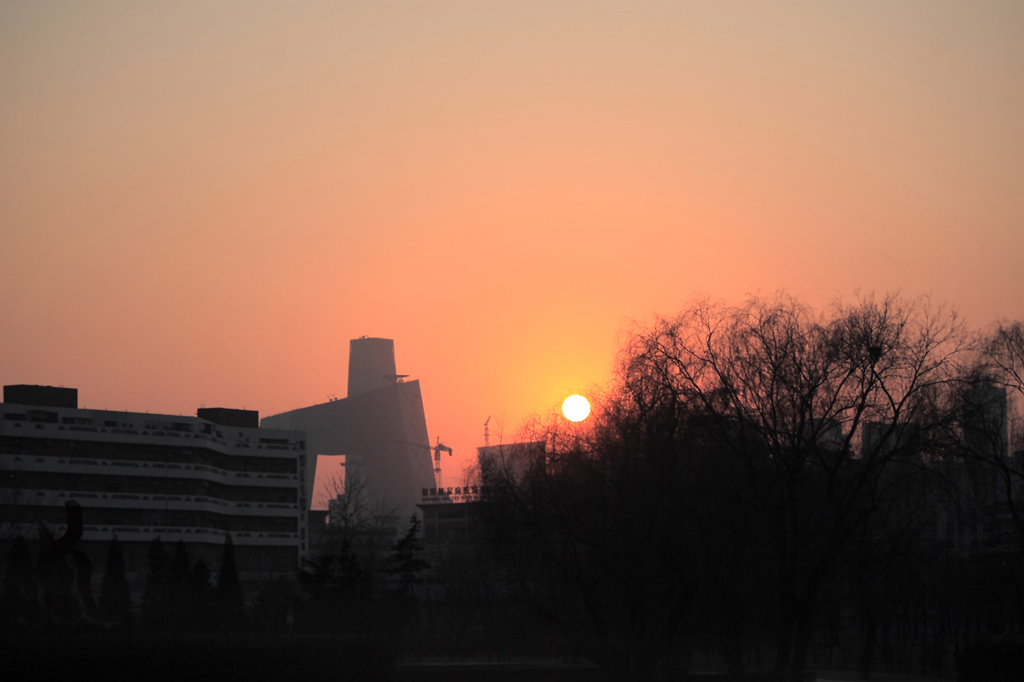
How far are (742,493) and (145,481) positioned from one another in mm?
50812

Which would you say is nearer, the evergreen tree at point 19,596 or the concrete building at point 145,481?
the evergreen tree at point 19,596

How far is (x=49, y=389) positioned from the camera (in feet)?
232

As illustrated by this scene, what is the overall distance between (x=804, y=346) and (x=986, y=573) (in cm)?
1785

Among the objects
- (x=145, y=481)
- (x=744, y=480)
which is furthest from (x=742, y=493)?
(x=145, y=481)

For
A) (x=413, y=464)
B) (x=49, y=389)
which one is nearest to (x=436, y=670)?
(x=49, y=389)

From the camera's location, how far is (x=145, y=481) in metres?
66.3

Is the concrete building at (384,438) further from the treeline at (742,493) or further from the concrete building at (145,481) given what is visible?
the treeline at (742,493)

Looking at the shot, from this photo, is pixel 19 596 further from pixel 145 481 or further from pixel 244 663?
pixel 145 481

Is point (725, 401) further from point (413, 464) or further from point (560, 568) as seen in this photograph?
point (413, 464)

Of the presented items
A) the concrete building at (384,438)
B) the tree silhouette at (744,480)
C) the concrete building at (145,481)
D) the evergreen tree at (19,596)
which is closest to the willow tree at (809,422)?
the tree silhouette at (744,480)

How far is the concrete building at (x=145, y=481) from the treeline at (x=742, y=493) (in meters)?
39.4

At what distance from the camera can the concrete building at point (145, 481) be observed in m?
62.0

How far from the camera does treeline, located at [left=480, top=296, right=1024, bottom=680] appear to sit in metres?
22.9

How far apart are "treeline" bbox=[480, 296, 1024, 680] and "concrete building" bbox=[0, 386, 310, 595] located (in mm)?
39389
